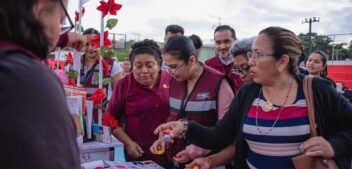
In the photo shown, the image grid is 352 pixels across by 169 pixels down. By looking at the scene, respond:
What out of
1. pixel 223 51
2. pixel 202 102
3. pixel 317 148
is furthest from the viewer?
pixel 223 51

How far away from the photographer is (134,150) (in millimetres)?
2324

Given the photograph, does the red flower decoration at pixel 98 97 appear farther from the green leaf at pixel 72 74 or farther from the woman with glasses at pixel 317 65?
the woman with glasses at pixel 317 65

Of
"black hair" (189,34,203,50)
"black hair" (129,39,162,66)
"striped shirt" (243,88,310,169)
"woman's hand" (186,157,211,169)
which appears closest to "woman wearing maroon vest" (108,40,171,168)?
"black hair" (129,39,162,66)

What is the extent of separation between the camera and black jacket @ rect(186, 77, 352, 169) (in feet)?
5.30

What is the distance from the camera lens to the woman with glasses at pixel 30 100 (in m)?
0.61

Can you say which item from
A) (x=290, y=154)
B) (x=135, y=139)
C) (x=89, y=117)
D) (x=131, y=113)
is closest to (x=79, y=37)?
(x=89, y=117)

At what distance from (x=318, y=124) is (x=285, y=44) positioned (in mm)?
435

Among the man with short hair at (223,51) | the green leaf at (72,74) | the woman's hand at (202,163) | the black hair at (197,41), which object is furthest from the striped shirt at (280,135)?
the black hair at (197,41)

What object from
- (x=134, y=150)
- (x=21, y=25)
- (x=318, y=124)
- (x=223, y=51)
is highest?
(x=223, y=51)

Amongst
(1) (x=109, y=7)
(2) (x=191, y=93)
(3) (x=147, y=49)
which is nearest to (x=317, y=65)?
(3) (x=147, y=49)

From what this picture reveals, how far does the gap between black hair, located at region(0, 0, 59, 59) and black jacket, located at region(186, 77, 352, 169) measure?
1.25 m

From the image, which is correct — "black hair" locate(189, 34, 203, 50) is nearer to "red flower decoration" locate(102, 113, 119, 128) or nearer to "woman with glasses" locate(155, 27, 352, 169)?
"red flower decoration" locate(102, 113, 119, 128)

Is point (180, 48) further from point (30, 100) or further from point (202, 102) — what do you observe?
point (30, 100)

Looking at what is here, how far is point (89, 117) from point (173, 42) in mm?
734
